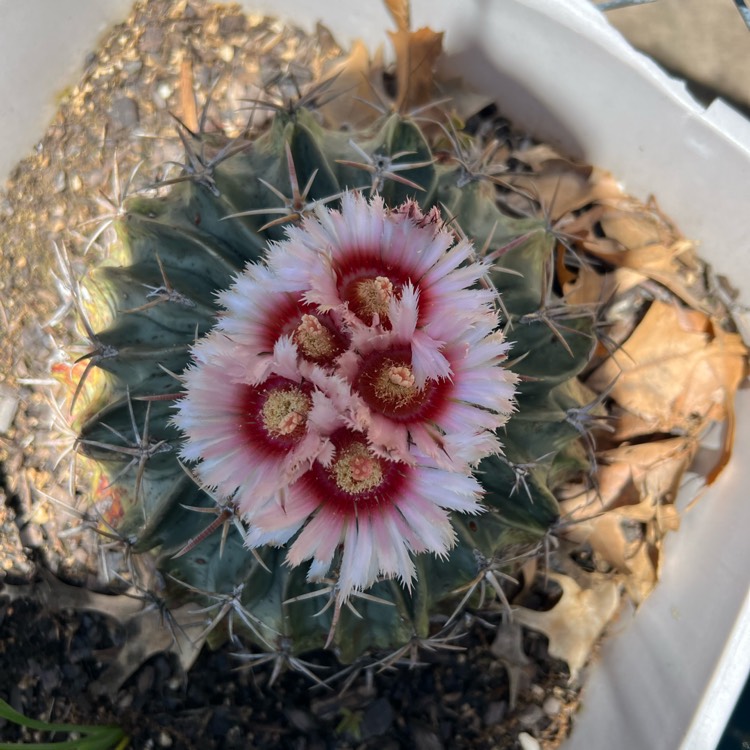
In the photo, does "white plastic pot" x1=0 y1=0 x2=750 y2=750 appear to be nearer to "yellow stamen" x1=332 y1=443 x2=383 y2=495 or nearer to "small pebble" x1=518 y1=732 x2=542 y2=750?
"small pebble" x1=518 y1=732 x2=542 y2=750

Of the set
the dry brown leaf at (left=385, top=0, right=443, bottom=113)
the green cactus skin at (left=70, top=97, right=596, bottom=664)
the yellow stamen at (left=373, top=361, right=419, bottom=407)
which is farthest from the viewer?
the dry brown leaf at (left=385, top=0, right=443, bottom=113)

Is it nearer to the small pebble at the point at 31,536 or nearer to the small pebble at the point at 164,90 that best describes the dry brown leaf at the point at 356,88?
the small pebble at the point at 164,90

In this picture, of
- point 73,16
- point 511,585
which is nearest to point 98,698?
point 511,585

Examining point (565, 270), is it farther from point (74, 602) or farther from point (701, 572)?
point (74, 602)

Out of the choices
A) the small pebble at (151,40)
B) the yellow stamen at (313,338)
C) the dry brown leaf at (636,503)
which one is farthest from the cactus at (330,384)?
the small pebble at (151,40)

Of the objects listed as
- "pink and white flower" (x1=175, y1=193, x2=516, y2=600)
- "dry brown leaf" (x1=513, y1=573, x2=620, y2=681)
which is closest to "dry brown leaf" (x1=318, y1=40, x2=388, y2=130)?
"pink and white flower" (x1=175, y1=193, x2=516, y2=600)

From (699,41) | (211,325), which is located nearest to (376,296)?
(211,325)
